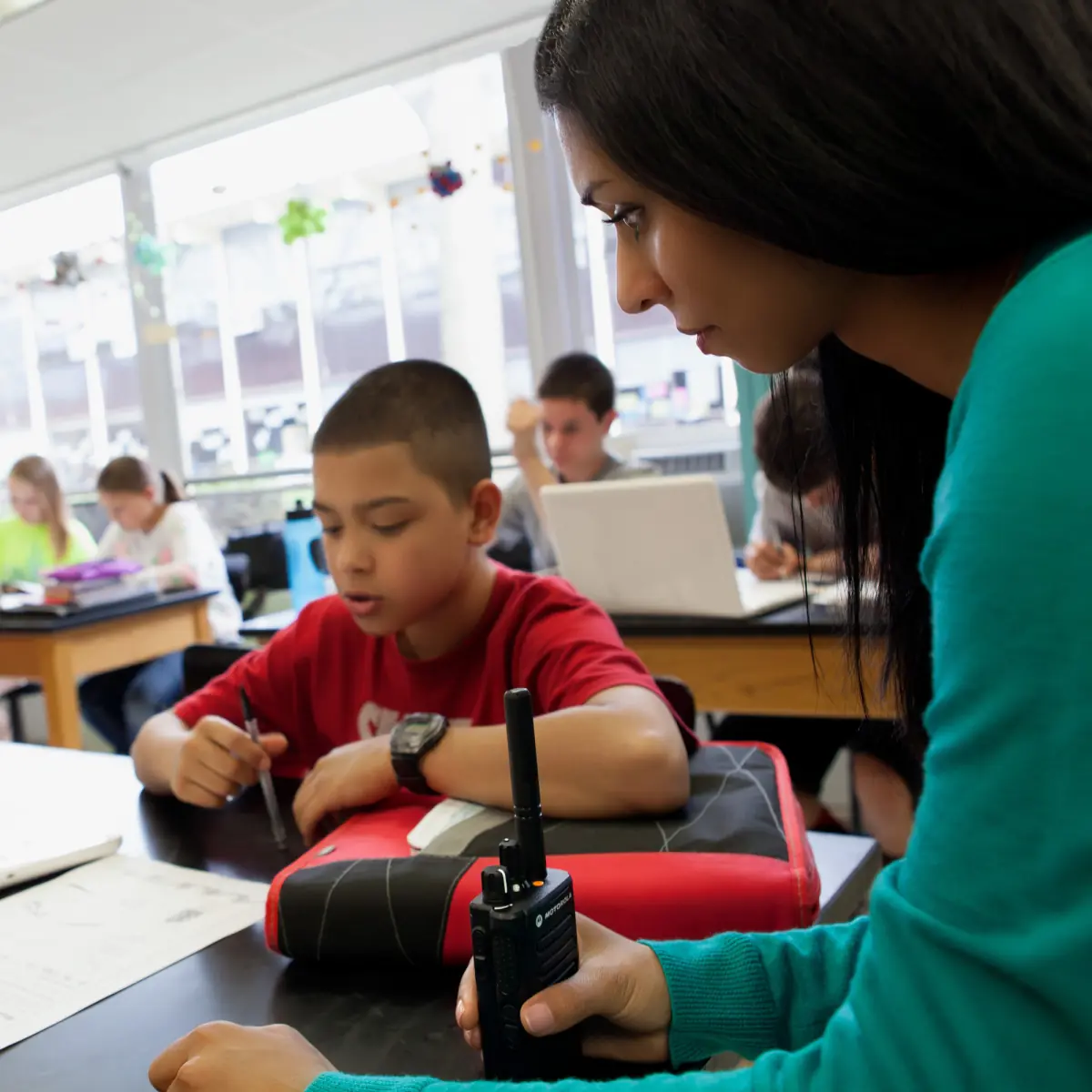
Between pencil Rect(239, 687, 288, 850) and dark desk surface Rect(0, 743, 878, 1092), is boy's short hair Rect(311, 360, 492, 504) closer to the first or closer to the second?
pencil Rect(239, 687, 288, 850)

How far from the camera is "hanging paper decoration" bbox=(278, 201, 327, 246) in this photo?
4.52 m

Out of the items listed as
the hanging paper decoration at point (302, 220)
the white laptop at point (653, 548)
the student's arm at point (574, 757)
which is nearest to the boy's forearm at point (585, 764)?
the student's arm at point (574, 757)

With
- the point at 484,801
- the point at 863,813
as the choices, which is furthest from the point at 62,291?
the point at 484,801

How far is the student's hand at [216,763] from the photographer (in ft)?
3.55

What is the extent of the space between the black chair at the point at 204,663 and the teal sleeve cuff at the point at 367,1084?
41.7 inches

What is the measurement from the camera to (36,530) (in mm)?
4195

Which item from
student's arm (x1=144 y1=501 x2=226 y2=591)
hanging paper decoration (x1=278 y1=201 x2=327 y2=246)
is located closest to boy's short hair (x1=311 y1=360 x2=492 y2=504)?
student's arm (x1=144 y1=501 x2=226 y2=591)

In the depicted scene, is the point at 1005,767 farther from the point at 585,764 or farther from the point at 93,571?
the point at 93,571

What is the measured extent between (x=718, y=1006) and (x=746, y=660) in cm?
131

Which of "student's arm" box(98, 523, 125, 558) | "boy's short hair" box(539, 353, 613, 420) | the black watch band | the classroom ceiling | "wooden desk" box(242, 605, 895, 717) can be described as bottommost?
"wooden desk" box(242, 605, 895, 717)

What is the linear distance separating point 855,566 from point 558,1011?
406mm

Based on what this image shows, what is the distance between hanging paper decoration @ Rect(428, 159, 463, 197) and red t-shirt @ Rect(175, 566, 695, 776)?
2.98 metres

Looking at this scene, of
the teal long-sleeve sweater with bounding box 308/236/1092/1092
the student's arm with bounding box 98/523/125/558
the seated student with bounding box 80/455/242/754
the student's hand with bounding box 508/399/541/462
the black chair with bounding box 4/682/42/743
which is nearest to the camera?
the teal long-sleeve sweater with bounding box 308/236/1092/1092

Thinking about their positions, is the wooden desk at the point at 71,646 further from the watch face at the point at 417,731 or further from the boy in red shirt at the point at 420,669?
the watch face at the point at 417,731
